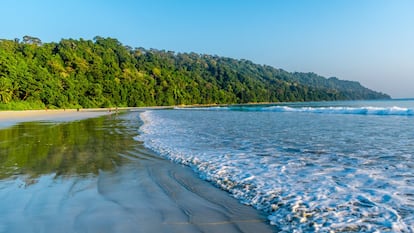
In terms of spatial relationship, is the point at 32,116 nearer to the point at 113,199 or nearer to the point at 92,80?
the point at 113,199

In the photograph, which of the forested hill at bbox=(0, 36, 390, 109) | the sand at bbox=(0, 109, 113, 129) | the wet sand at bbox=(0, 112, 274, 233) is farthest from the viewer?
the forested hill at bbox=(0, 36, 390, 109)

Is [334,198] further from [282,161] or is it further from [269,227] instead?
[282,161]

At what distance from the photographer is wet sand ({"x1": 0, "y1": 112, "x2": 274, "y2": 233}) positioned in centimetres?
384

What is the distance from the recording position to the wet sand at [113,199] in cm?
384

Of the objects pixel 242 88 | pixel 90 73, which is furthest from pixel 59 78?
pixel 242 88

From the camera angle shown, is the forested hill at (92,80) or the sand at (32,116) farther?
the forested hill at (92,80)

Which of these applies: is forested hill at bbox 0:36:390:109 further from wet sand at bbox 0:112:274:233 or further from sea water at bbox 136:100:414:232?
sea water at bbox 136:100:414:232

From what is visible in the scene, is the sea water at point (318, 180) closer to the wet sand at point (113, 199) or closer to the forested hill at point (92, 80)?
the wet sand at point (113, 199)

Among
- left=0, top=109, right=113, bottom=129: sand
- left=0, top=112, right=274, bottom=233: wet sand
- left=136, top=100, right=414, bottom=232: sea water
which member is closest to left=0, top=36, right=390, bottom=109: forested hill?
left=0, top=109, right=113, bottom=129: sand

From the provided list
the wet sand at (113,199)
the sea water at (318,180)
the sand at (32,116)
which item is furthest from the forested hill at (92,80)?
the sea water at (318,180)

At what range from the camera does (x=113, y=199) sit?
4.93 meters

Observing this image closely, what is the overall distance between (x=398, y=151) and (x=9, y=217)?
30.9 ft

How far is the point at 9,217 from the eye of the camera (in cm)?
406

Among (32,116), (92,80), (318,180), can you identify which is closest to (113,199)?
(318,180)
